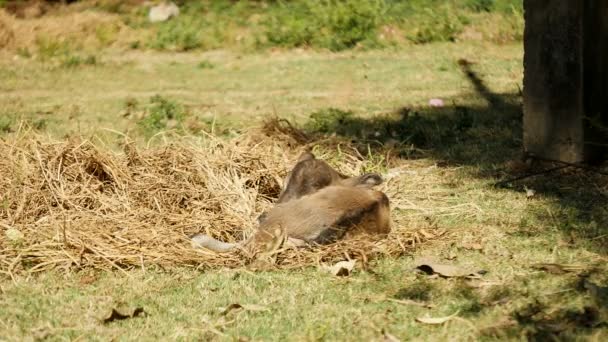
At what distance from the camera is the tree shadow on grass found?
6.11 meters

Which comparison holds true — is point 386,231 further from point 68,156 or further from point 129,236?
point 68,156

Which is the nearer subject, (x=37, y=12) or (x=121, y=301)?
(x=121, y=301)

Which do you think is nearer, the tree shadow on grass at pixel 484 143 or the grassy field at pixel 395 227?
the grassy field at pixel 395 227

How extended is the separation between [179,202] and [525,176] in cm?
220

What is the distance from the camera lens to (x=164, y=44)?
13680 mm

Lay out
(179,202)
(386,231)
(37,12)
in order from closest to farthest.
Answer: (386,231) < (179,202) < (37,12)

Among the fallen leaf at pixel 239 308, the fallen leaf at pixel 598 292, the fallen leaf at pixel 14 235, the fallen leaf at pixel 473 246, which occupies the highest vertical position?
the fallen leaf at pixel 239 308

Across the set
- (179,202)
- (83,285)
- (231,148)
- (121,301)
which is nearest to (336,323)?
(121,301)

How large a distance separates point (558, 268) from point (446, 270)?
546mm

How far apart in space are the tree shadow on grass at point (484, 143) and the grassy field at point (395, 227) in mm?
21

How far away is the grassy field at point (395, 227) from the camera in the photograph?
4.51 metres

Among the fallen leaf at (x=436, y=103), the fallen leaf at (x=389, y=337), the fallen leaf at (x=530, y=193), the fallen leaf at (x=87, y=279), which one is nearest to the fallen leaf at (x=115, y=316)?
the fallen leaf at (x=87, y=279)

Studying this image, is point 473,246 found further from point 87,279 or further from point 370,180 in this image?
point 87,279

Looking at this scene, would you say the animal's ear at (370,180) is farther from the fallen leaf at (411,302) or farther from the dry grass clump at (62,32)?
the dry grass clump at (62,32)
